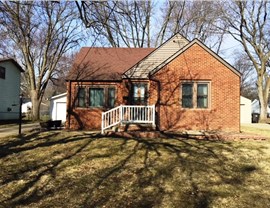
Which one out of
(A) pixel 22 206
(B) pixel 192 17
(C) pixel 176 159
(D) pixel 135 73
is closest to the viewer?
(A) pixel 22 206

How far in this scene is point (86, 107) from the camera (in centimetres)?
1742

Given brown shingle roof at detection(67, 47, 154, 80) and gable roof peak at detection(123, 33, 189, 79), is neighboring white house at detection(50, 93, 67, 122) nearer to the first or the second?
brown shingle roof at detection(67, 47, 154, 80)

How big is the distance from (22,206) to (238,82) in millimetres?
12890

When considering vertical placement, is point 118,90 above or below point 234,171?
above

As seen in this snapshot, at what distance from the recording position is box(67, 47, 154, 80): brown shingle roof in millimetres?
17578

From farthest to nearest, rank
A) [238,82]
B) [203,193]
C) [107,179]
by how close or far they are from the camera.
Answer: [238,82], [107,179], [203,193]

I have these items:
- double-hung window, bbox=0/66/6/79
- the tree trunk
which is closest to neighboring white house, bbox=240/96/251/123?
the tree trunk

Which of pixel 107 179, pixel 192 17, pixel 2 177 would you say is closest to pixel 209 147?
pixel 107 179

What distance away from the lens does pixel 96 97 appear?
690 inches

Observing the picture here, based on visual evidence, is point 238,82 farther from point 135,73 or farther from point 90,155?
point 90,155

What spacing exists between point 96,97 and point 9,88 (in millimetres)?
17360

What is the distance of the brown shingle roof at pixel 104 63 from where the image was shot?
57.7ft

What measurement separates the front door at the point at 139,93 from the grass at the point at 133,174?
5309mm

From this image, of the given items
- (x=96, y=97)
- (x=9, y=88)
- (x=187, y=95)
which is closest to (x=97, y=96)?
(x=96, y=97)
